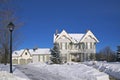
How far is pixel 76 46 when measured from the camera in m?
67.4

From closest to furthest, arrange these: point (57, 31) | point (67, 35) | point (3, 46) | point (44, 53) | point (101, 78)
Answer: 1. point (101, 78)
2. point (3, 46)
3. point (67, 35)
4. point (57, 31)
5. point (44, 53)

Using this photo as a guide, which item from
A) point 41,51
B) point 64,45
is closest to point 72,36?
point 64,45

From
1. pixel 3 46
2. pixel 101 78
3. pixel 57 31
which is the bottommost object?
pixel 101 78

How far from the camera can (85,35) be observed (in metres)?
67.1

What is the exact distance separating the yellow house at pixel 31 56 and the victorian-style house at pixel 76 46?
1334 cm

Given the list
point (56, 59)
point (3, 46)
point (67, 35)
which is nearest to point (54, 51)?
point (56, 59)

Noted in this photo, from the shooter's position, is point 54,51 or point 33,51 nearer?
point 54,51

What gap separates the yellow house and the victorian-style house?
13343 millimetres

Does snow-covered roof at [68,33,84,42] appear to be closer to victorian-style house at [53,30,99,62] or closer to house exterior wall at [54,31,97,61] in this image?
victorian-style house at [53,30,99,62]

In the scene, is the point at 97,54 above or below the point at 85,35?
below

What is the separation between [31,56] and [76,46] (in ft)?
60.0

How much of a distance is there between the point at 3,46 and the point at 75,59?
34160 mm

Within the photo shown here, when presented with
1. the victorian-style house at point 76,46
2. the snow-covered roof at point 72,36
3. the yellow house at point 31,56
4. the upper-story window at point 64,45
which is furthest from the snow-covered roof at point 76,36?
the yellow house at point 31,56

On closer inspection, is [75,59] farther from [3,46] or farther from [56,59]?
[3,46]
